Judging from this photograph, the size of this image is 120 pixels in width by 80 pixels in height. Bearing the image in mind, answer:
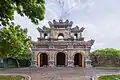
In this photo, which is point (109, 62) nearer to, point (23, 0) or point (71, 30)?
point (71, 30)

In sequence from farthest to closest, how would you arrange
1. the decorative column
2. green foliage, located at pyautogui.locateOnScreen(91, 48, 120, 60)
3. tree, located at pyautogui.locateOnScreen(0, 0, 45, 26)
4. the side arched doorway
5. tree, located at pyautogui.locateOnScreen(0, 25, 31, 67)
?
the side arched doorway
green foliage, located at pyautogui.locateOnScreen(91, 48, 120, 60)
the decorative column
tree, located at pyautogui.locateOnScreen(0, 25, 31, 67)
tree, located at pyautogui.locateOnScreen(0, 0, 45, 26)

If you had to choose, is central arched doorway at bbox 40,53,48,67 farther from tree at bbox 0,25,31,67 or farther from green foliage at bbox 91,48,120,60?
tree at bbox 0,25,31,67

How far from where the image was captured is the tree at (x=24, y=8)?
8578 mm

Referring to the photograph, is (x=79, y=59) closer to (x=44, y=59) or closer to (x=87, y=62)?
(x=87, y=62)

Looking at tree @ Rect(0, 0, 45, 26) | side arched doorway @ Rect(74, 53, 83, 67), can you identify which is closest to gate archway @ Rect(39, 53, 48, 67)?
side arched doorway @ Rect(74, 53, 83, 67)

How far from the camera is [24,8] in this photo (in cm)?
882

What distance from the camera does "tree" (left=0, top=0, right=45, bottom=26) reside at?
858 cm

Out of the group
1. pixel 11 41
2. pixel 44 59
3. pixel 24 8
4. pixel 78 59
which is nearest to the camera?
pixel 24 8

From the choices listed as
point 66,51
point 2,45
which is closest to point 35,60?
point 66,51

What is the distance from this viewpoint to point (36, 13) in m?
8.86

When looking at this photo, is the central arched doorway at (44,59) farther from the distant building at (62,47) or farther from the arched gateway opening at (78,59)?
the arched gateway opening at (78,59)

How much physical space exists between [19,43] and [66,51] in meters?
24.8

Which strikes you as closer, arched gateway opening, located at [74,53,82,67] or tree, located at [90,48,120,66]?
tree, located at [90,48,120,66]

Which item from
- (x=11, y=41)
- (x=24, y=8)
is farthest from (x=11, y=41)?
(x=24, y=8)
